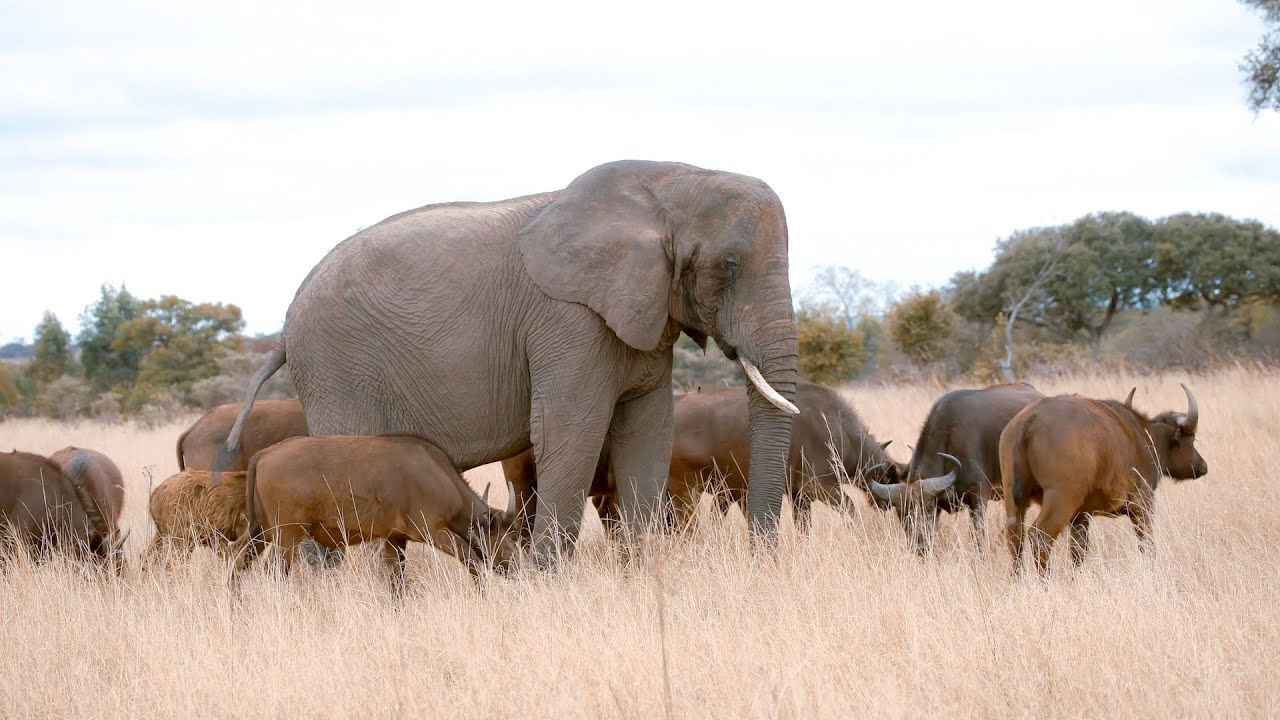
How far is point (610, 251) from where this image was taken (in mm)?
8258

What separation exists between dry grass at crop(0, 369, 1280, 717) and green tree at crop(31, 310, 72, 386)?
37938mm

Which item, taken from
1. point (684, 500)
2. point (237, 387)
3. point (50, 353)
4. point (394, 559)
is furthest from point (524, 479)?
point (50, 353)

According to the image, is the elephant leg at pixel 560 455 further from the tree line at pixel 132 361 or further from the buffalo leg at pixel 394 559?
the tree line at pixel 132 361

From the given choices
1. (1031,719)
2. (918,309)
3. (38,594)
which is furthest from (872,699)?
(918,309)

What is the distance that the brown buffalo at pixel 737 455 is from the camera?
10.0m

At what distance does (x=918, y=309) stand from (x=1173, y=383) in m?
10.9

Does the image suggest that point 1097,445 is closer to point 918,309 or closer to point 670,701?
point 670,701

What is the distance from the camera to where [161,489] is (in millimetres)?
8469

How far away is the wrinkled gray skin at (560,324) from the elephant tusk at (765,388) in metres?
0.08

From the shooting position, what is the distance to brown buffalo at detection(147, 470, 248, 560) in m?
8.45

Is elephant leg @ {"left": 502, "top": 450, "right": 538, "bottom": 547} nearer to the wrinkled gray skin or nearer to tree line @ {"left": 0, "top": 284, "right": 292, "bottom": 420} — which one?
the wrinkled gray skin

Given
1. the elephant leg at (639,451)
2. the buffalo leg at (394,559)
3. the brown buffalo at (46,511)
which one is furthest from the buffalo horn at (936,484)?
the brown buffalo at (46,511)

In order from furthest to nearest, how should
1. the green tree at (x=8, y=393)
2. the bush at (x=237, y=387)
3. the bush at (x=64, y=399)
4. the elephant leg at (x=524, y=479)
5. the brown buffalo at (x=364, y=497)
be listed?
the green tree at (x=8, y=393)
the bush at (x=64, y=399)
the bush at (x=237, y=387)
the elephant leg at (x=524, y=479)
the brown buffalo at (x=364, y=497)

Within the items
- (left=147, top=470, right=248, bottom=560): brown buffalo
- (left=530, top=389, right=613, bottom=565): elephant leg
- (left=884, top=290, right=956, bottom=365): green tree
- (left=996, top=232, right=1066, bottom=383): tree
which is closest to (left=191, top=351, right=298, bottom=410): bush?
(left=884, top=290, right=956, bottom=365): green tree
